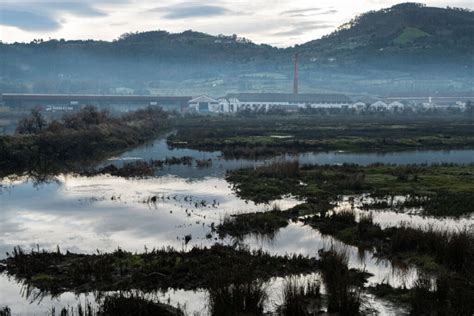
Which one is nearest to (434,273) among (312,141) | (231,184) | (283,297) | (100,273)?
(283,297)

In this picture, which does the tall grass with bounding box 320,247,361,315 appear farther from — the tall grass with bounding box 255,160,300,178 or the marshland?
the tall grass with bounding box 255,160,300,178

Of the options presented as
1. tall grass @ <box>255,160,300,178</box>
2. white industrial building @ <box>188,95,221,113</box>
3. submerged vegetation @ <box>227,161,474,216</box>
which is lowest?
submerged vegetation @ <box>227,161,474,216</box>

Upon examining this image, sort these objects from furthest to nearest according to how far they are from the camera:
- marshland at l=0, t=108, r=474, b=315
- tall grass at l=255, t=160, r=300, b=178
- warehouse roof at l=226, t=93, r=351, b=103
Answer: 1. warehouse roof at l=226, t=93, r=351, b=103
2. tall grass at l=255, t=160, r=300, b=178
3. marshland at l=0, t=108, r=474, b=315

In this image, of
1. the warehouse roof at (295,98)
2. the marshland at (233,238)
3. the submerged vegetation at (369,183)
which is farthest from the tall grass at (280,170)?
the warehouse roof at (295,98)

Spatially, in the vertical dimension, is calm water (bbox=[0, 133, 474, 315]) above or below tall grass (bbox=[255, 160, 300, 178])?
below

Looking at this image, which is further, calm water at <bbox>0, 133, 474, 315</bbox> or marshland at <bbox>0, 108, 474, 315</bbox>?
calm water at <bbox>0, 133, 474, 315</bbox>

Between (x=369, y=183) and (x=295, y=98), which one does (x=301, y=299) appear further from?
(x=295, y=98)

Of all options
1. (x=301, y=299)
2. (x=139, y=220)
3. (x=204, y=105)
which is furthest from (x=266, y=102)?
(x=301, y=299)

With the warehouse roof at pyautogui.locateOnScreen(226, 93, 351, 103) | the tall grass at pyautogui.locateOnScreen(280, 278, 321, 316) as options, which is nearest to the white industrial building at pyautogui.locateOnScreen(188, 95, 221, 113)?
the warehouse roof at pyautogui.locateOnScreen(226, 93, 351, 103)
